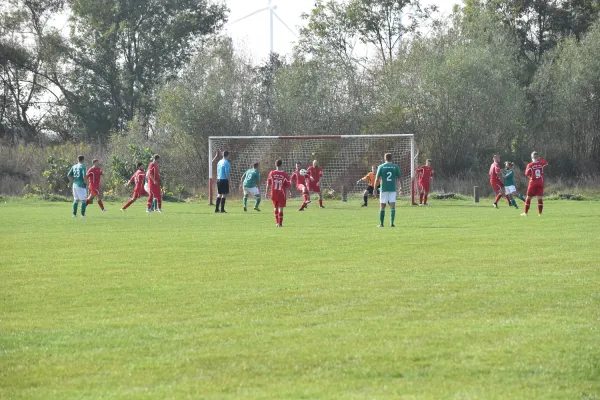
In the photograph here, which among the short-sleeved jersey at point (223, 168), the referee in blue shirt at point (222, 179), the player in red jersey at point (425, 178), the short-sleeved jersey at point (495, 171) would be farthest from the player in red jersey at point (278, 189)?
the player in red jersey at point (425, 178)

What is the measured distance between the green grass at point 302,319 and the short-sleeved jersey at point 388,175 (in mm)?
4310

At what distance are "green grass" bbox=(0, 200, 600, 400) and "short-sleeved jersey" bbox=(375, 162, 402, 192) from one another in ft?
14.1

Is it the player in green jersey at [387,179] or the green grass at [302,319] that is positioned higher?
the player in green jersey at [387,179]

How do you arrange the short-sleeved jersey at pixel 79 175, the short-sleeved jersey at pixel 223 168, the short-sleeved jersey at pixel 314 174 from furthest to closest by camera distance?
the short-sleeved jersey at pixel 314 174
the short-sleeved jersey at pixel 223 168
the short-sleeved jersey at pixel 79 175

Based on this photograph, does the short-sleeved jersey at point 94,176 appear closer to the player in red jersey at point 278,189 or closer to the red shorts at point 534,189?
the player in red jersey at point 278,189

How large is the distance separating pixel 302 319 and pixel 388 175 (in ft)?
47.7

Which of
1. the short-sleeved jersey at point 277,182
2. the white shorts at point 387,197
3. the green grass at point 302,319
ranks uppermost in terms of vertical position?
the short-sleeved jersey at point 277,182

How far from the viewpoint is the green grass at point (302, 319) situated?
7.12 meters

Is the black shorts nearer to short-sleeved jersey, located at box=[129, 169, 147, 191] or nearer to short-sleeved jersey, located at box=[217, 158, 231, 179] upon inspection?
short-sleeved jersey, located at box=[217, 158, 231, 179]

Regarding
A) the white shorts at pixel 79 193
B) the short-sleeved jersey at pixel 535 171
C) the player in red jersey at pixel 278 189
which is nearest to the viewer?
the player in red jersey at pixel 278 189

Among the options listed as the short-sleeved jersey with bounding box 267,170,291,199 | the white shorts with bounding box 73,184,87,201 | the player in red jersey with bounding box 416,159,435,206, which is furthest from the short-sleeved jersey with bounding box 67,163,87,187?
the player in red jersey with bounding box 416,159,435,206

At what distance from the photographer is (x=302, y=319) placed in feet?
32.0

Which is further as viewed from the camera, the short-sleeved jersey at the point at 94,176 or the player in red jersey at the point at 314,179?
the player in red jersey at the point at 314,179

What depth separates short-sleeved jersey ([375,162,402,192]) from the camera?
78.6 feet
